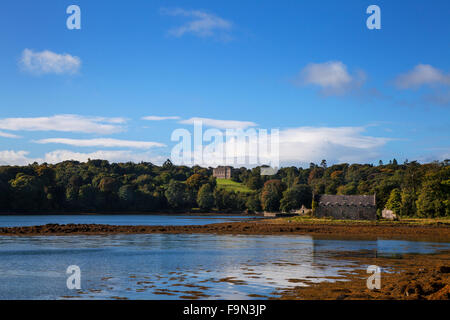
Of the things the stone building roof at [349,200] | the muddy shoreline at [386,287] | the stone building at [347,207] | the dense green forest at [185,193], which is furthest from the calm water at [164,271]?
the dense green forest at [185,193]

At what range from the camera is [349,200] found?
8825cm

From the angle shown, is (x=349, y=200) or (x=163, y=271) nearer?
(x=163, y=271)

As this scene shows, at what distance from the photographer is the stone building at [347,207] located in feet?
285

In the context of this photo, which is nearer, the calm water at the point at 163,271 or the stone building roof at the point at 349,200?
the calm water at the point at 163,271

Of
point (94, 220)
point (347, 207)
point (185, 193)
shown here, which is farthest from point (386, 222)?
point (185, 193)

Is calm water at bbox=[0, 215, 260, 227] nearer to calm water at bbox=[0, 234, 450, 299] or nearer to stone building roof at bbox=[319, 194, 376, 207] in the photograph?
stone building roof at bbox=[319, 194, 376, 207]

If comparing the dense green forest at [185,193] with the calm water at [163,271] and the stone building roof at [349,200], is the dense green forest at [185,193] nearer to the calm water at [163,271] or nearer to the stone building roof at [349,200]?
the stone building roof at [349,200]

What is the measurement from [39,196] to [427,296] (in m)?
142

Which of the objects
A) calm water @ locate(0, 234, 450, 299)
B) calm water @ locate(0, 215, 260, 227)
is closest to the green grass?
calm water @ locate(0, 215, 260, 227)

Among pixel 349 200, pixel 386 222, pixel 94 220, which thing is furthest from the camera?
pixel 94 220

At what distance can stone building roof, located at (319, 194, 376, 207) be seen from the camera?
8744cm

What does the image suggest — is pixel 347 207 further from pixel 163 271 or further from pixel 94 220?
pixel 163 271

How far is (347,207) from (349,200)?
150 centimetres
